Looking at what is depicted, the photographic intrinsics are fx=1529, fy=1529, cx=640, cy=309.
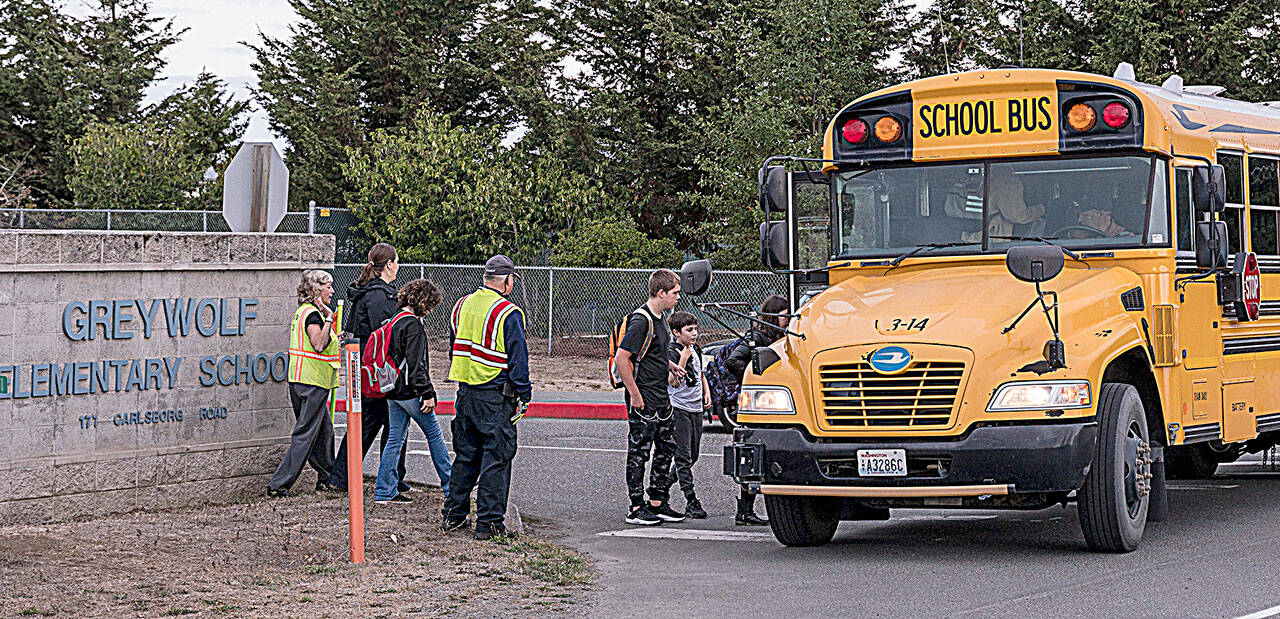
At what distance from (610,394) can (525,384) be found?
13246mm

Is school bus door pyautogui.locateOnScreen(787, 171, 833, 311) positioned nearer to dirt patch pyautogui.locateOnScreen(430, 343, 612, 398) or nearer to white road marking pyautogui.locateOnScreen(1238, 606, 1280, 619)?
white road marking pyautogui.locateOnScreen(1238, 606, 1280, 619)

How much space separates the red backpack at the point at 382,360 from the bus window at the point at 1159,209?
5.01 m

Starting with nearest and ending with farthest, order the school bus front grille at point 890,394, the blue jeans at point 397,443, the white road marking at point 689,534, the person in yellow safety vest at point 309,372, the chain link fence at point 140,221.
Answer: the school bus front grille at point 890,394, the white road marking at point 689,534, the blue jeans at point 397,443, the person in yellow safety vest at point 309,372, the chain link fence at point 140,221

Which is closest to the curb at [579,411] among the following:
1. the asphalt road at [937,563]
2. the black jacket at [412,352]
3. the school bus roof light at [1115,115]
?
the asphalt road at [937,563]

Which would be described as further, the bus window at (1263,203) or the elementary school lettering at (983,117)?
the bus window at (1263,203)

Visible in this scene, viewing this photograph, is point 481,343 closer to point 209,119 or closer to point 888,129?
point 888,129

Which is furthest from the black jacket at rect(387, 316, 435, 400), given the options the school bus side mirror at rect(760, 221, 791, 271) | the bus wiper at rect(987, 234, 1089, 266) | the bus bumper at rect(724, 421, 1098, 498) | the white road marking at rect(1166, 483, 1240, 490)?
the white road marking at rect(1166, 483, 1240, 490)

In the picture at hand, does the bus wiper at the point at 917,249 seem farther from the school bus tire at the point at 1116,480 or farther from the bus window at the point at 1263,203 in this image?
the bus window at the point at 1263,203

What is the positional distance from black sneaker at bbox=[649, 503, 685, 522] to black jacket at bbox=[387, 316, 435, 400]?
5.84 feet

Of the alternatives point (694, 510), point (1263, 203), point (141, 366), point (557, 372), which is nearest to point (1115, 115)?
point (1263, 203)

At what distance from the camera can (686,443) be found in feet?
36.0

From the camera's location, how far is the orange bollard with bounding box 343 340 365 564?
854cm

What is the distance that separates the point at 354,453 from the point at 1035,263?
400cm

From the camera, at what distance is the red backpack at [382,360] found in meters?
10.8
